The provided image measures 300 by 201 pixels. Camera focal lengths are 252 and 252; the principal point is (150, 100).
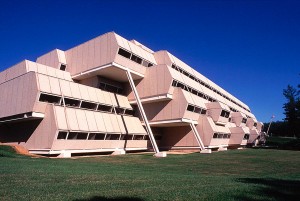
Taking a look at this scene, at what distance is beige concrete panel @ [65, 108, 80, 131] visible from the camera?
25.1 m

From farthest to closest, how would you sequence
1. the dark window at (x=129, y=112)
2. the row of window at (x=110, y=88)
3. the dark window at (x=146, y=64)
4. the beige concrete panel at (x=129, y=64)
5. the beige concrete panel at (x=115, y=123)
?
the dark window at (x=146, y=64), the dark window at (x=129, y=112), the row of window at (x=110, y=88), the beige concrete panel at (x=129, y=64), the beige concrete panel at (x=115, y=123)

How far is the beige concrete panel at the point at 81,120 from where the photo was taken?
2630cm

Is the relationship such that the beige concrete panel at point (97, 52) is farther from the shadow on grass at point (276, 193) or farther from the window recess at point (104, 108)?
the shadow on grass at point (276, 193)

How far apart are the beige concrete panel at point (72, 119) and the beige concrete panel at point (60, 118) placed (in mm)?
439

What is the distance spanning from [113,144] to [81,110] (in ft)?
18.9

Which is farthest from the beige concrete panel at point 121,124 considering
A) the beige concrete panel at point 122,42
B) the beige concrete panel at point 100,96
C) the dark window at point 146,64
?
the beige concrete panel at point 122,42

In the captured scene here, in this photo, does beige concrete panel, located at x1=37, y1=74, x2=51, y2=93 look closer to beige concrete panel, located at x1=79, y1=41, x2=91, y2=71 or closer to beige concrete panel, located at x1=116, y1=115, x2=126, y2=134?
beige concrete panel, located at x1=79, y1=41, x2=91, y2=71

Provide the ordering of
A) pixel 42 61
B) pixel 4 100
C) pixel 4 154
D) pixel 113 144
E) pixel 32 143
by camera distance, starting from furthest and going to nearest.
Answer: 1. pixel 42 61
2. pixel 113 144
3. pixel 4 100
4. pixel 32 143
5. pixel 4 154

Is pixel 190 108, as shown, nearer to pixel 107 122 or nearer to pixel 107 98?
pixel 107 98

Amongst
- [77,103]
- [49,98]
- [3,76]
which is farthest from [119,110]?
[3,76]

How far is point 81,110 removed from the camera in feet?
90.7

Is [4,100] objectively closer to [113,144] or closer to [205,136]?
[113,144]

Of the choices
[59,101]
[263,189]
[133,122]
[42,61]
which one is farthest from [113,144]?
[263,189]

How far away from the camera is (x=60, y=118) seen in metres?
24.4
